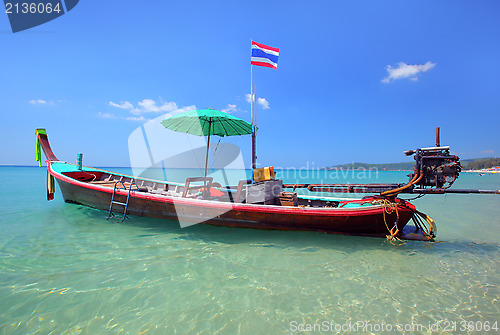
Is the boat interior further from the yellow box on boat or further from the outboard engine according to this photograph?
the outboard engine

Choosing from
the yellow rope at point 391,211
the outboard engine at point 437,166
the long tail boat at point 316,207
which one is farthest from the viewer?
the yellow rope at point 391,211

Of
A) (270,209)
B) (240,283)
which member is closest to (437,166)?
(270,209)

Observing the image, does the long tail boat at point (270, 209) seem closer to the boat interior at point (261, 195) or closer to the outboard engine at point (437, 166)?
the boat interior at point (261, 195)

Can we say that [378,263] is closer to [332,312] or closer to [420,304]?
[420,304]

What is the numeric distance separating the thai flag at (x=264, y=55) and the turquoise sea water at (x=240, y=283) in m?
6.47

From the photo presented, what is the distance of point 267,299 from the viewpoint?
143 inches

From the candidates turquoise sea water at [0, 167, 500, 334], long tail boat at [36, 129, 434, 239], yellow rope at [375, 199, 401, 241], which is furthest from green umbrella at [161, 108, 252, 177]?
yellow rope at [375, 199, 401, 241]

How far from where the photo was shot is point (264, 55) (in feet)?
28.7

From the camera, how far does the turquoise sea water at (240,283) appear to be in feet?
10.3

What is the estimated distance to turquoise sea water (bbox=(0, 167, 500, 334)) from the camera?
3.15 m

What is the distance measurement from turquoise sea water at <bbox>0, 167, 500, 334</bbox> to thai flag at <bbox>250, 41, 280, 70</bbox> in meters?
6.47

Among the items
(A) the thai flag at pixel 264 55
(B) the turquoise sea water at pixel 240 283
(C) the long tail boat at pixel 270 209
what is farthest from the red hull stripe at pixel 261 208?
(A) the thai flag at pixel 264 55

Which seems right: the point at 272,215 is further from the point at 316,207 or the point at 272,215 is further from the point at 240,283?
the point at 240,283

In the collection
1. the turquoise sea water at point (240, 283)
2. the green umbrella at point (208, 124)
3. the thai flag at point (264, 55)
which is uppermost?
the thai flag at point (264, 55)
